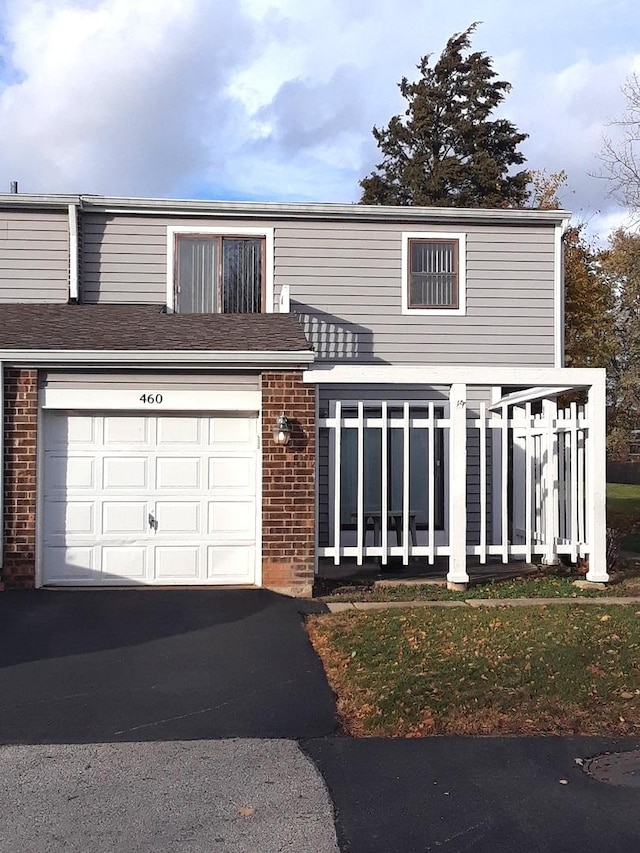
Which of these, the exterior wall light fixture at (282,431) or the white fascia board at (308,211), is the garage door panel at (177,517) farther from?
the white fascia board at (308,211)

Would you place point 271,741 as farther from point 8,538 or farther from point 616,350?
point 616,350

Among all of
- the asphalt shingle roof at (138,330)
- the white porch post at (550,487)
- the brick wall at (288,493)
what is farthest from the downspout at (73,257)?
the white porch post at (550,487)

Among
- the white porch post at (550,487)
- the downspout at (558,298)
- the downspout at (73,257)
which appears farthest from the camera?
the downspout at (558,298)

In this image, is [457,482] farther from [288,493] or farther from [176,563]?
[176,563]

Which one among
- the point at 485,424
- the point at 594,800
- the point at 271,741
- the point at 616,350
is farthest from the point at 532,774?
the point at 616,350

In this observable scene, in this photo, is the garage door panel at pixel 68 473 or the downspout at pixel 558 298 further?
the downspout at pixel 558 298

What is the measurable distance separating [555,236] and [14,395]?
8768 mm

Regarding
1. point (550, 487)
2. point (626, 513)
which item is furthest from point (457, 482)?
point (626, 513)

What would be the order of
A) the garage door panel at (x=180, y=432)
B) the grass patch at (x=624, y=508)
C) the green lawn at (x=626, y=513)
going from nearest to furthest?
the garage door panel at (x=180, y=432) < the green lawn at (x=626, y=513) < the grass patch at (x=624, y=508)

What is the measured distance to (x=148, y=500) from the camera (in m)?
10.0

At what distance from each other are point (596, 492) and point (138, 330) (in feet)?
18.6

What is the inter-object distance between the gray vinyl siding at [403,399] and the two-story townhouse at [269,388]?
3 cm

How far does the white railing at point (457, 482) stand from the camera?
1005 cm

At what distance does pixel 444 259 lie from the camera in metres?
14.1
